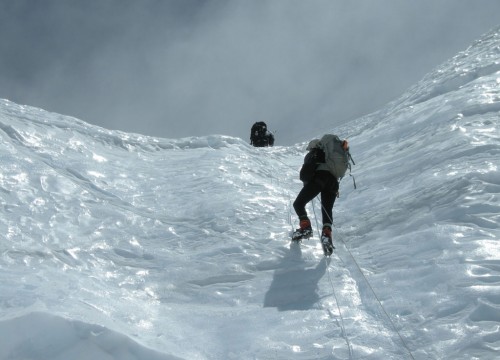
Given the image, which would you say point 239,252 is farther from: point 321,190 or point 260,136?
point 260,136

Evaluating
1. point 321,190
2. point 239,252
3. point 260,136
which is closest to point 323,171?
point 321,190

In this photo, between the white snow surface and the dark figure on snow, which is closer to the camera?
the white snow surface

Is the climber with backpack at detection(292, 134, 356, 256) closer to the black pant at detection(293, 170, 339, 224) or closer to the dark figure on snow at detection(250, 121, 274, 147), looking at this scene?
the black pant at detection(293, 170, 339, 224)

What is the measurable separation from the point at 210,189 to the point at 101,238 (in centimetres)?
323

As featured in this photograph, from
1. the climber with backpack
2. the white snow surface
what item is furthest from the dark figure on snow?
the climber with backpack

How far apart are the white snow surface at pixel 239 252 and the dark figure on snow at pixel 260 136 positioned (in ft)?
36.0

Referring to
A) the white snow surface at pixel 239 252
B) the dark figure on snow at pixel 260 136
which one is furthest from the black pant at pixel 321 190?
the dark figure on snow at pixel 260 136

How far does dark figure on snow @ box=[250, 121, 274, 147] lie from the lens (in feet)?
79.3

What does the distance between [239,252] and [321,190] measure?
1.35 metres

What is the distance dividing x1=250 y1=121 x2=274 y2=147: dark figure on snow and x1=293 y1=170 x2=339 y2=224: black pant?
16325mm

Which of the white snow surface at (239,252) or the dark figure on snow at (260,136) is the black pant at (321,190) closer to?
the white snow surface at (239,252)

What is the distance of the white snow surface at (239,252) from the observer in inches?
189

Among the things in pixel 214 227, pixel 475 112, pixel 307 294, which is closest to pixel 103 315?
pixel 307 294

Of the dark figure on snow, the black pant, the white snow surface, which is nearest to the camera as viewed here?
the white snow surface
